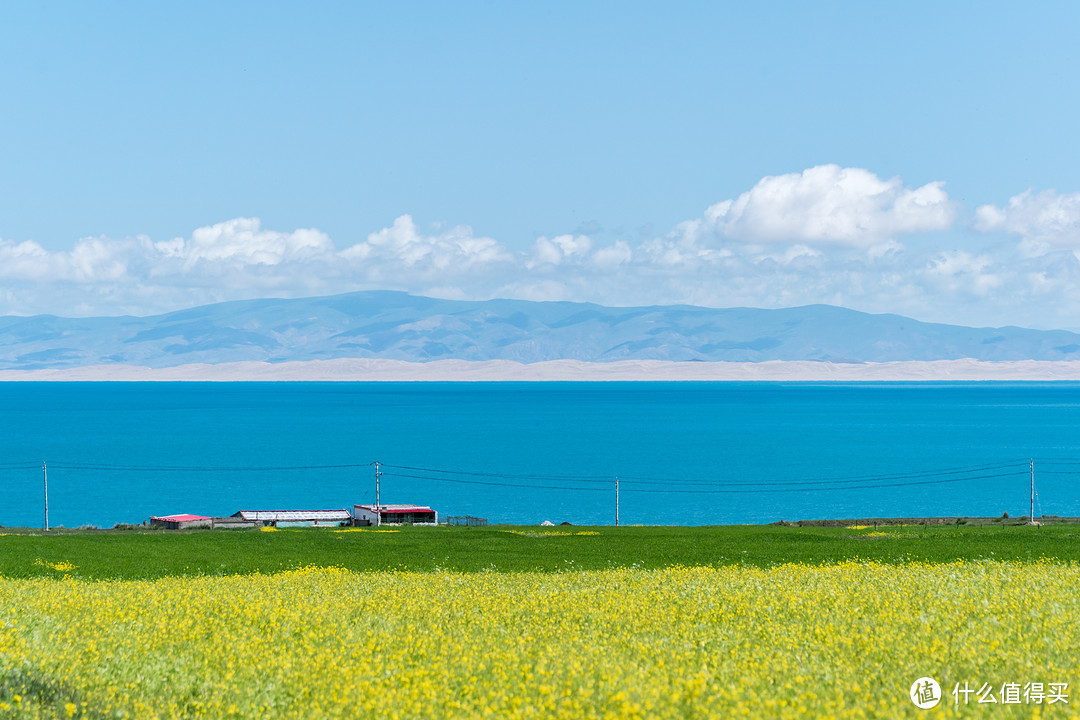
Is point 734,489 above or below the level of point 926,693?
below

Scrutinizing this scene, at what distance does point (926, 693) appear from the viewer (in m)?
12.4

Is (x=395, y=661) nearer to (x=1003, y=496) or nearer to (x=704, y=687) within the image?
(x=704, y=687)

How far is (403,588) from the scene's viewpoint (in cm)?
2598

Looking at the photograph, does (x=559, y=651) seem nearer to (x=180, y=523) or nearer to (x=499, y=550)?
(x=499, y=550)

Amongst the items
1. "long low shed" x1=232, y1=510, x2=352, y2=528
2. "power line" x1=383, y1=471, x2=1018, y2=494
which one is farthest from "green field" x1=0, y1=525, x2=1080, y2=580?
"power line" x1=383, y1=471, x2=1018, y2=494

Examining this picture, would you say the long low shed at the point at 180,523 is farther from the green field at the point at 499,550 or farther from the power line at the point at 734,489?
the power line at the point at 734,489

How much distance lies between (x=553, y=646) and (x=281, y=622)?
662 centimetres

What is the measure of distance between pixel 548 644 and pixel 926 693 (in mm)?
6044

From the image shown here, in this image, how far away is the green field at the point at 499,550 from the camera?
37.4 m

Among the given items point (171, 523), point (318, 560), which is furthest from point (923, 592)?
point (171, 523)

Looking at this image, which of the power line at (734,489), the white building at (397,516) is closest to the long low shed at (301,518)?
the white building at (397,516)

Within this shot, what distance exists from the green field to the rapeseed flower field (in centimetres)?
1273

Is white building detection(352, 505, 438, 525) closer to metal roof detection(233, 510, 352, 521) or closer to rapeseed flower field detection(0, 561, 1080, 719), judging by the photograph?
metal roof detection(233, 510, 352, 521)

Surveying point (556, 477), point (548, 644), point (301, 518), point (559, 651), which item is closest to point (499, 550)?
point (548, 644)
